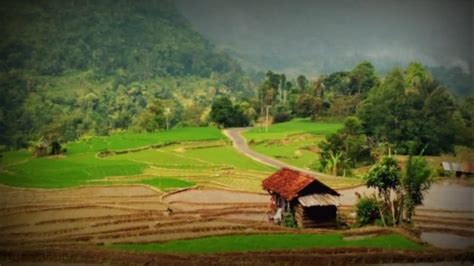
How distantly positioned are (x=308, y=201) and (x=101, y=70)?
1594 inches

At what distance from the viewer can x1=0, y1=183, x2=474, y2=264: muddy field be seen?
12.0 metres

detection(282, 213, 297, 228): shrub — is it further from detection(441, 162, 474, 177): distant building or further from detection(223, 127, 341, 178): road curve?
detection(441, 162, 474, 177): distant building

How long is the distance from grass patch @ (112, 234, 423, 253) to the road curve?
25.5 feet

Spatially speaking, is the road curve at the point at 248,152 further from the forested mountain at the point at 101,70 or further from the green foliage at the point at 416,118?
the forested mountain at the point at 101,70

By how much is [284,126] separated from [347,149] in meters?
9.15

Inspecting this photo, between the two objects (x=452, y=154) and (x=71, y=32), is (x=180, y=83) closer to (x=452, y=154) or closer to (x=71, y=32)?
(x=71, y=32)

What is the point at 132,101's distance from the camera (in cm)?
4281

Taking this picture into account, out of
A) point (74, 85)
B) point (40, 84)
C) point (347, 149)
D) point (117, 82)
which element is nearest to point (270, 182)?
point (347, 149)

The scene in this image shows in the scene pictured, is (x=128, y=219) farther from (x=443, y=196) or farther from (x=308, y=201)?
(x=443, y=196)

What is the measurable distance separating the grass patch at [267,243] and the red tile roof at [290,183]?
4.27 ft

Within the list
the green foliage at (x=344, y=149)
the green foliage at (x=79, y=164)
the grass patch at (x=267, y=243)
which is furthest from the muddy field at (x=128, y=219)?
the green foliage at (x=344, y=149)

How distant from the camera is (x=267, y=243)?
12.4 meters

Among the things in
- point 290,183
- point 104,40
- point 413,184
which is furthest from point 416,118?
point 104,40

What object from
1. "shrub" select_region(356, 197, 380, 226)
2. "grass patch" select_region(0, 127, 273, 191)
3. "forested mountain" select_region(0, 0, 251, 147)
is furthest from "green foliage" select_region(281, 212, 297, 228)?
"forested mountain" select_region(0, 0, 251, 147)
